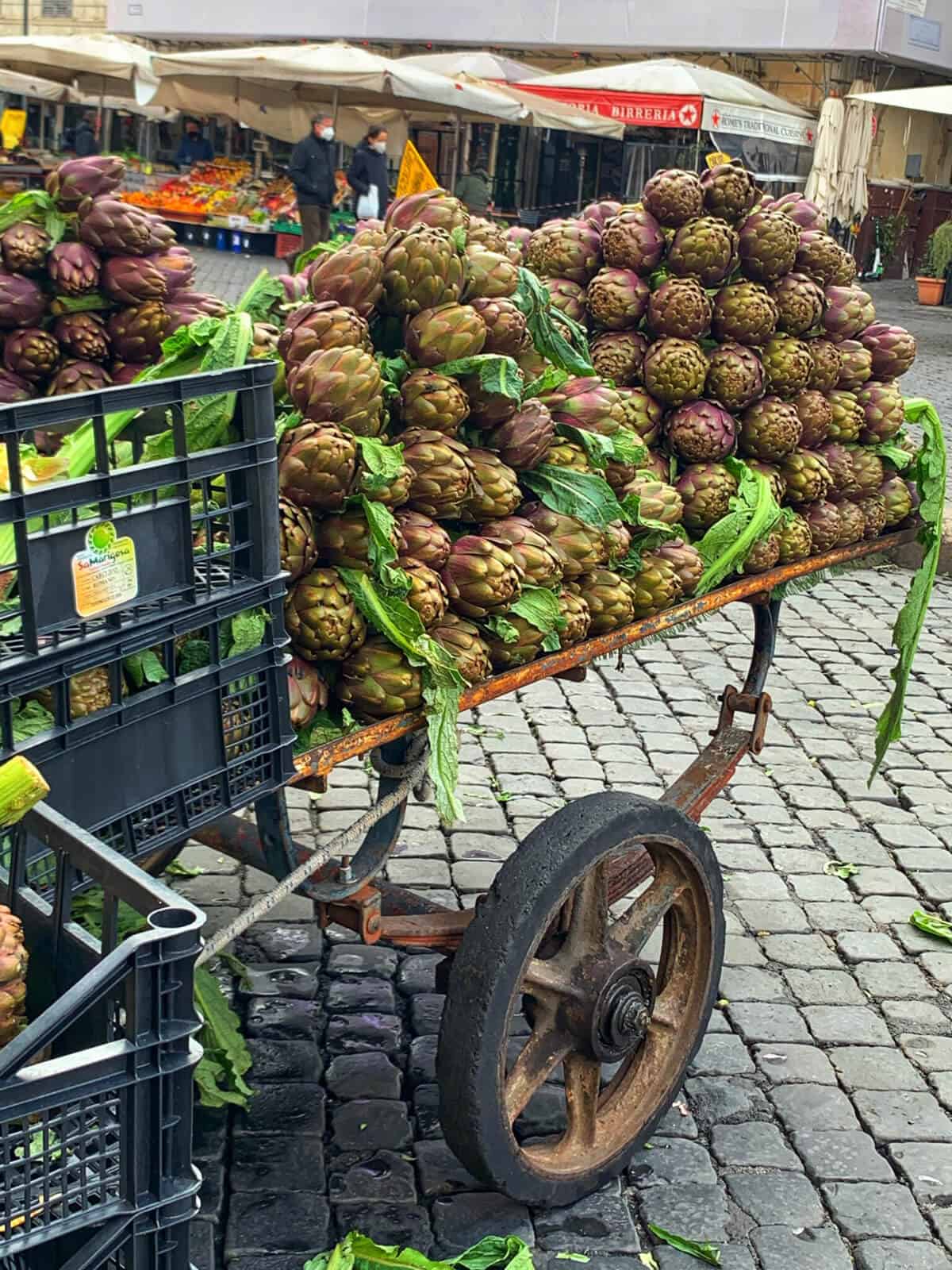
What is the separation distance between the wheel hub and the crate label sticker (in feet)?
4.40

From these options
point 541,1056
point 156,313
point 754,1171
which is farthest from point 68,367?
point 754,1171

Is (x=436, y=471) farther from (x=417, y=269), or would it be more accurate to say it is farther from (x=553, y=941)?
(x=553, y=941)

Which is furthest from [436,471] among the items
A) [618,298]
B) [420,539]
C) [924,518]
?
[924,518]

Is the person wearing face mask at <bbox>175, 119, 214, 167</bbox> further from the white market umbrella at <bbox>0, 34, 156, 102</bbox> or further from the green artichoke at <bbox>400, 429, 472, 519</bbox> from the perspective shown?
the green artichoke at <bbox>400, 429, 472, 519</bbox>

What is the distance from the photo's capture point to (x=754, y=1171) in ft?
10.3

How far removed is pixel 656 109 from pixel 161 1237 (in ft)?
61.5

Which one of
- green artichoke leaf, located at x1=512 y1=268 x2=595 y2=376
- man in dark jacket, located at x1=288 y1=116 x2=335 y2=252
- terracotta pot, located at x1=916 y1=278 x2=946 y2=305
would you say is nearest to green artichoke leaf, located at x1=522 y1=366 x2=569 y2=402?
green artichoke leaf, located at x1=512 y1=268 x2=595 y2=376

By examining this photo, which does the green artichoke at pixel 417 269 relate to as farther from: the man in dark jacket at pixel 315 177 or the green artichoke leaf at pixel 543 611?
the man in dark jacket at pixel 315 177

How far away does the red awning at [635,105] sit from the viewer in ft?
60.0

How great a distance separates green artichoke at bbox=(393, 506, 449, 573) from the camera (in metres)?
2.61

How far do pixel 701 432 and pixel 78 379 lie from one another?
147 centimetres

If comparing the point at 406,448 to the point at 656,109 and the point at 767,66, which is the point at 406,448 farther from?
the point at 767,66

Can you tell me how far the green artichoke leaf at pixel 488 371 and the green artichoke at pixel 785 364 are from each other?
1.18 m

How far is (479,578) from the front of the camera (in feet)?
8.82
